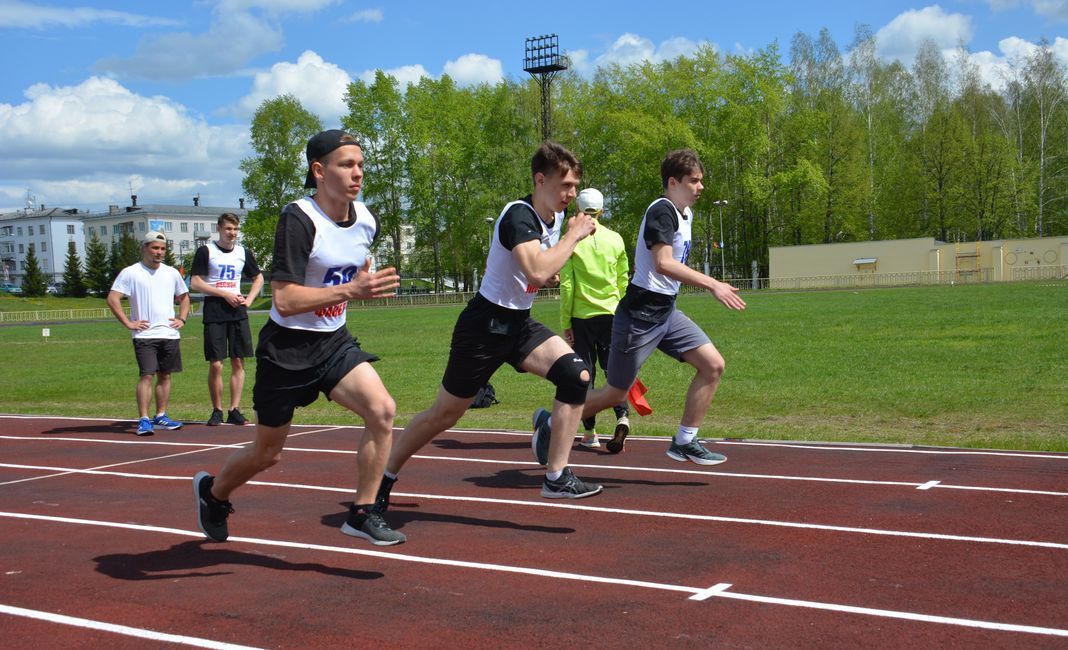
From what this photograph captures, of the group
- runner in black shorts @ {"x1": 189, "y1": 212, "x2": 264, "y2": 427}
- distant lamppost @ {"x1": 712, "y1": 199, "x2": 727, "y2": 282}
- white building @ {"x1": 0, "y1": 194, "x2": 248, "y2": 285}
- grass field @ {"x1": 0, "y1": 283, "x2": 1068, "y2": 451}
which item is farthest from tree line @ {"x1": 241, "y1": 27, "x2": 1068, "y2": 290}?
white building @ {"x1": 0, "y1": 194, "x2": 248, "y2": 285}

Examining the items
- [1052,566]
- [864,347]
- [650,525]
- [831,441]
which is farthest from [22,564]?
[864,347]

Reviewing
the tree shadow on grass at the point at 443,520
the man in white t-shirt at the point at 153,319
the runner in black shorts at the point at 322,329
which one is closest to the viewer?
the runner in black shorts at the point at 322,329

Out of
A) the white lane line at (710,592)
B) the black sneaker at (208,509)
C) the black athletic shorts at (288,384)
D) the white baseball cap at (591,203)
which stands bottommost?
the white lane line at (710,592)

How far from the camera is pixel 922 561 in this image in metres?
4.78

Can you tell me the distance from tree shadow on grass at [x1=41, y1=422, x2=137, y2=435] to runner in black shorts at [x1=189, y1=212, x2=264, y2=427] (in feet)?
2.75

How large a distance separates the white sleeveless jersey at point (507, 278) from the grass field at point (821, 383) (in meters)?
3.64

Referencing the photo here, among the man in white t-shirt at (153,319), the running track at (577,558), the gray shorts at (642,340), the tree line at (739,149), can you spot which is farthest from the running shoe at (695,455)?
the tree line at (739,149)

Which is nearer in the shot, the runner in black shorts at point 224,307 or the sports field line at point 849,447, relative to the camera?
the sports field line at point 849,447

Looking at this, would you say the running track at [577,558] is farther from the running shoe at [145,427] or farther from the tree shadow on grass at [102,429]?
the tree shadow on grass at [102,429]

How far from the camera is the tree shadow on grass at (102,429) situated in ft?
34.8

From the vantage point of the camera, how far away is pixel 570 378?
6.01 metres

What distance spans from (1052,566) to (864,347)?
1278 cm

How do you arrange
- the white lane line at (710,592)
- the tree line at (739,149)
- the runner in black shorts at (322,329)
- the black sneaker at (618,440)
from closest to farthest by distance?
the white lane line at (710,592), the runner in black shorts at (322,329), the black sneaker at (618,440), the tree line at (739,149)

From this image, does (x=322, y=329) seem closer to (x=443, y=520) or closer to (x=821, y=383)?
(x=443, y=520)
